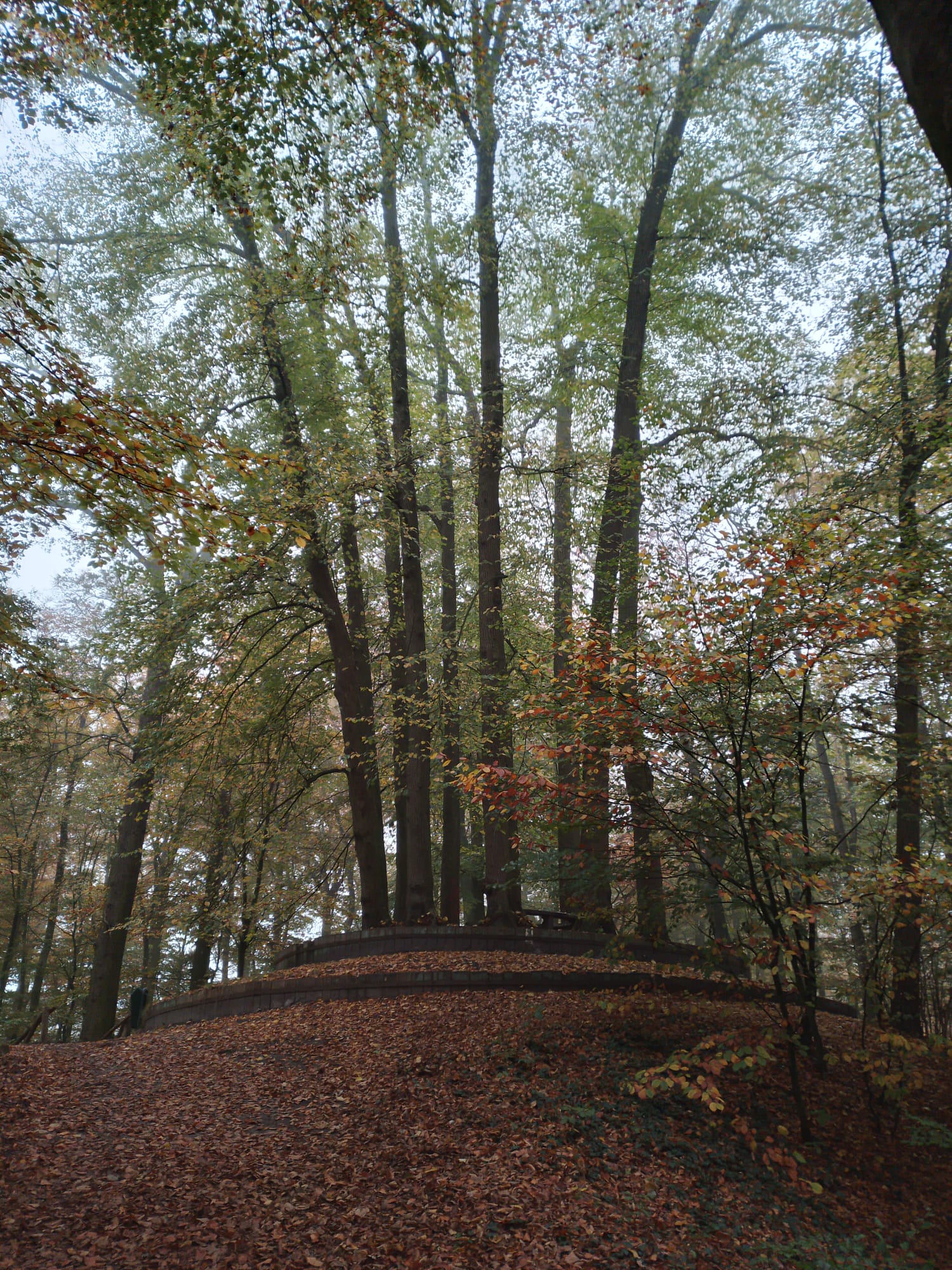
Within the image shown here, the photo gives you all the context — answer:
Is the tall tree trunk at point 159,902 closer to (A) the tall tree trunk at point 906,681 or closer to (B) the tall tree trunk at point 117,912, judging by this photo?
(B) the tall tree trunk at point 117,912

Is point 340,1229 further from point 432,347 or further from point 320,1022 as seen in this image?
point 432,347

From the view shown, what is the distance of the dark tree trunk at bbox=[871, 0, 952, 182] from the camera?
6.14 ft

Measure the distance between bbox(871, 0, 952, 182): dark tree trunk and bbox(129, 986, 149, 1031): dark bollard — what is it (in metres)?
11.6

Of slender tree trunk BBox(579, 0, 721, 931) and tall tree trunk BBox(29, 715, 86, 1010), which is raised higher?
slender tree trunk BBox(579, 0, 721, 931)

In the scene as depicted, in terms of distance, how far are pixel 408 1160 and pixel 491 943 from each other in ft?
14.0

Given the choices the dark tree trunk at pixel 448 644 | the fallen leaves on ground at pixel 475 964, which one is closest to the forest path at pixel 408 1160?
the fallen leaves on ground at pixel 475 964

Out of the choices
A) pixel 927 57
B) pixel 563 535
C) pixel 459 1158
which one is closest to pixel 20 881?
pixel 563 535

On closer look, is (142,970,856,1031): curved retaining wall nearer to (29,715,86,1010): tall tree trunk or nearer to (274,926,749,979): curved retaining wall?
(274,926,749,979): curved retaining wall

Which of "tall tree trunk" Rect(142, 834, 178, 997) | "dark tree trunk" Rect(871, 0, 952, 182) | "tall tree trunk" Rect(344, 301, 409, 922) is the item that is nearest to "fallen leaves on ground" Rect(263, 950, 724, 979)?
"tall tree trunk" Rect(344, 301, 409, 922)

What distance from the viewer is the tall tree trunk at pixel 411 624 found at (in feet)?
30.0

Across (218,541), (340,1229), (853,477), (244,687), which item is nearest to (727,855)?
(340,1229)

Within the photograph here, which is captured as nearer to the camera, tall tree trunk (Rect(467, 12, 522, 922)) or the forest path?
the forest path

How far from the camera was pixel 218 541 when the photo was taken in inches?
157

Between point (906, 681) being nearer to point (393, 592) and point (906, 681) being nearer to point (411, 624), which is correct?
point (411, 624)
